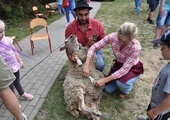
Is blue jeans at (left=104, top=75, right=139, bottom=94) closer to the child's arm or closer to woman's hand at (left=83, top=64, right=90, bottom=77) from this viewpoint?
woman's hand at (left=83, top=64, right=90, bottom=77)

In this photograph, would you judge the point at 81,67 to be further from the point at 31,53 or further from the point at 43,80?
the point at 31,53

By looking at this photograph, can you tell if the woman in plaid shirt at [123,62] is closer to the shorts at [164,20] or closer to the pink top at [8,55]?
the pink top at [8,55]

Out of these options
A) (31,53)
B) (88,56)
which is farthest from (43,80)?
(31,53)

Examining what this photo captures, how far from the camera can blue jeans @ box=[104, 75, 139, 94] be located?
301 cm

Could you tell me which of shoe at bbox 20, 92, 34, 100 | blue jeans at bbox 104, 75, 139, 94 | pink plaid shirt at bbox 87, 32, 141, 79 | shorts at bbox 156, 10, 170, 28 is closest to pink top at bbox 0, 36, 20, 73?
shoe at bbox 20, 92, 34, 100

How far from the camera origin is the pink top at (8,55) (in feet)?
8.53

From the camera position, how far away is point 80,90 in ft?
8.95

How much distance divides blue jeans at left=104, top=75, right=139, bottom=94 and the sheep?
25 centimetres

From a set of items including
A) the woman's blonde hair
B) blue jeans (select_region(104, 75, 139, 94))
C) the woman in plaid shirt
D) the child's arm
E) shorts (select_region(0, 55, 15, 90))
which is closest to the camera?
the child's arm

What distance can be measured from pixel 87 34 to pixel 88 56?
505mm

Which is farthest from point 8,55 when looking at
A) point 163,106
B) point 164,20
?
point 164,20

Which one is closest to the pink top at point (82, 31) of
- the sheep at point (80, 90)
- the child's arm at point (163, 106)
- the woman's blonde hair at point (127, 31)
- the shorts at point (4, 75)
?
the sheep at point (80, 90)

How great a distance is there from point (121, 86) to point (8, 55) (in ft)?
5.39

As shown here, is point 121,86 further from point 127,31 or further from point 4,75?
point 4,75
